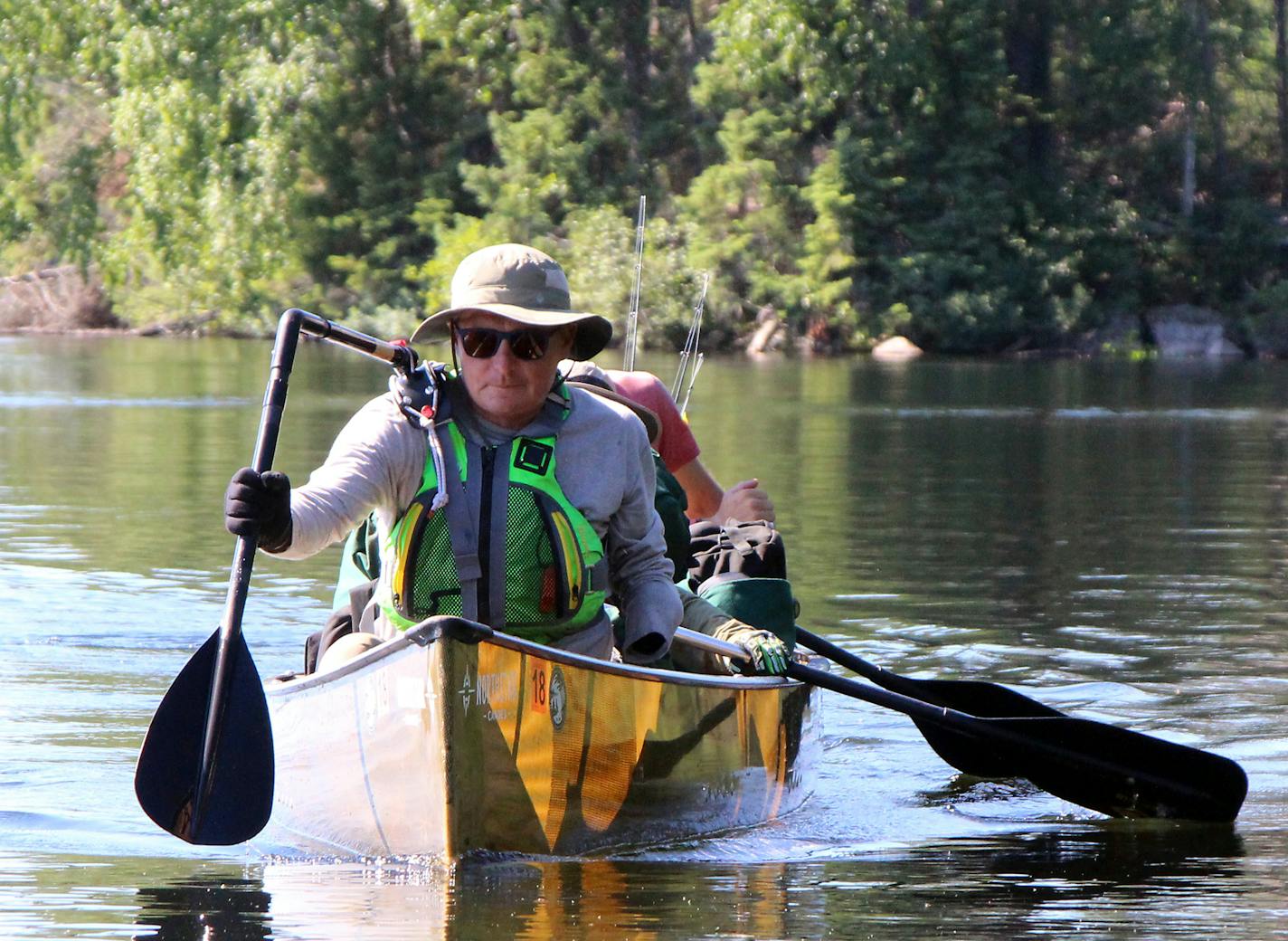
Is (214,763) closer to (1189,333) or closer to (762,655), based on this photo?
(762,655)

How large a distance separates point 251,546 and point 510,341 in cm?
76

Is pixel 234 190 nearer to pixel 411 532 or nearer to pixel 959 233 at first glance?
pixel 959 233

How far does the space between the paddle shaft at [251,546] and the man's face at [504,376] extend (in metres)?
0.14

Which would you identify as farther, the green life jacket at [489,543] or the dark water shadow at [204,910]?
the green life jacket at [489,543]

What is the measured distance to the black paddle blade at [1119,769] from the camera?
632 cm

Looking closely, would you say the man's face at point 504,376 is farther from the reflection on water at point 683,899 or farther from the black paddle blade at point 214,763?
the reflection on water at point 683,899

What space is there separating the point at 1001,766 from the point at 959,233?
3400 centimetres

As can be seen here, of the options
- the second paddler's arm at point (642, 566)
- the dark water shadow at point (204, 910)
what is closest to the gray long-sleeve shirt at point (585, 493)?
the second paddler's arm at point (642, 566)

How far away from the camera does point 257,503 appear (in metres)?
4.46

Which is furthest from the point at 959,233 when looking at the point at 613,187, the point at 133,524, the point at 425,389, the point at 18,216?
the point at 425,389

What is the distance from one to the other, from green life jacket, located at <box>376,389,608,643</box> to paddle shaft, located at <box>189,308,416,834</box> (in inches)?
11.3

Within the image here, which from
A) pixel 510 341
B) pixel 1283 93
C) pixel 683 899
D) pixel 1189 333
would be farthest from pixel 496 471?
pixel 1283 93

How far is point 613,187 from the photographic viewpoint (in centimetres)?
4175

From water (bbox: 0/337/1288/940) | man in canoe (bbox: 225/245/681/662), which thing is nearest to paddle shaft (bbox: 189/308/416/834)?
man in canoe (bbox: 225/245/681/662)
